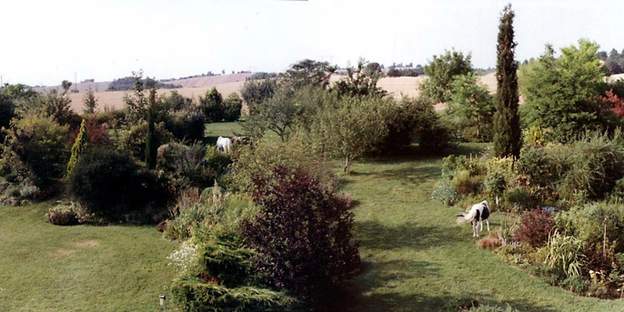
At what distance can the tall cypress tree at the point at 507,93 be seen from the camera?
14531mm

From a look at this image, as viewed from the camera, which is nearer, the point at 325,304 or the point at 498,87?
the point at 325,304

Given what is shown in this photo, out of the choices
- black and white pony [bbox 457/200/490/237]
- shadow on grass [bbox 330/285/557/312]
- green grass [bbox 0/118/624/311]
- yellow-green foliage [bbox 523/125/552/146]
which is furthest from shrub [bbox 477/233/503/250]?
yellow-green foliage [bbox 523/125/552/146]

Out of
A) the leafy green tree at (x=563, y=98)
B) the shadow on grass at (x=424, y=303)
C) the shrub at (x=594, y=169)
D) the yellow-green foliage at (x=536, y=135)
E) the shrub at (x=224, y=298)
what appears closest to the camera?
the shrub at (x=224, y=298)

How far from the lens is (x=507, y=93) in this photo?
48.0ft

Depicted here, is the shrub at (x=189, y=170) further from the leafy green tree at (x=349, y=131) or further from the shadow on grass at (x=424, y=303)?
the shadow on grass at (x=424, y=303)

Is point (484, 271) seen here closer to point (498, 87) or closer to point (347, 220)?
point (347, 220)

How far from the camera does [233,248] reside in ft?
25.8

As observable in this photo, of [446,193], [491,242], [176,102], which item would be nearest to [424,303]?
[491,242]

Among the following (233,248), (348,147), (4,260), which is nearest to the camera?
(233,248)

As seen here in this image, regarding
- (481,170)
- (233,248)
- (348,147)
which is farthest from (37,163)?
(481,170)

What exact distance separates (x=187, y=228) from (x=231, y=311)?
212 inches

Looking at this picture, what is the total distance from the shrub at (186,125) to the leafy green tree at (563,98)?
15004 mm

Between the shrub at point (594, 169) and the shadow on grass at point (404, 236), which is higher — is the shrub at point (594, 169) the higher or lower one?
the higher one

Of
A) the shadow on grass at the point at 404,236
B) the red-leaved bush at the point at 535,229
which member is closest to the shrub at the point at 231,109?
the shadow on grass at the point at 404,236
